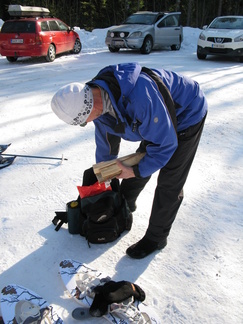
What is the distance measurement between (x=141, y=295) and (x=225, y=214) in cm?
122

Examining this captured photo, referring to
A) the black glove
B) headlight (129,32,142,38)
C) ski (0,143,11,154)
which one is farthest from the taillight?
the black glove

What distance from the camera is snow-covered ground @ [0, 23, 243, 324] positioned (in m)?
2.07

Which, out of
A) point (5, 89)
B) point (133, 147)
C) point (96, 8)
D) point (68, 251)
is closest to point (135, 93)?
point (68, 251)

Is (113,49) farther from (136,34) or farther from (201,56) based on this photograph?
(201,56)

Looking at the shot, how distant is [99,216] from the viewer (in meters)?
2.39

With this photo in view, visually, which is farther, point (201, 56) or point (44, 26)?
point (201, 56)

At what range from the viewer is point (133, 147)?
415cm

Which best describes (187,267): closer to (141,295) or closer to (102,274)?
(141,295)

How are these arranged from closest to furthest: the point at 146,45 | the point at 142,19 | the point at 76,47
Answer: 1. the point at 146,45
2. the point at 76,47
3. the point at 142,19

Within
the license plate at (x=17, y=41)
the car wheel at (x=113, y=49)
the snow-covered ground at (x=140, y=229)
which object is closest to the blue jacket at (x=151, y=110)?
the snow-covered ground at (x=140, y=229)

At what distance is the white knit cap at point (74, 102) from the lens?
5.56ft

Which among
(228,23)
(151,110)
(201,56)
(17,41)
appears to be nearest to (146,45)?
(201,56)

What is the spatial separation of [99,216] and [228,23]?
1024 cm

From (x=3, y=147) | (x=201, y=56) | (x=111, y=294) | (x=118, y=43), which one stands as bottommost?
(x=111, y=294)
